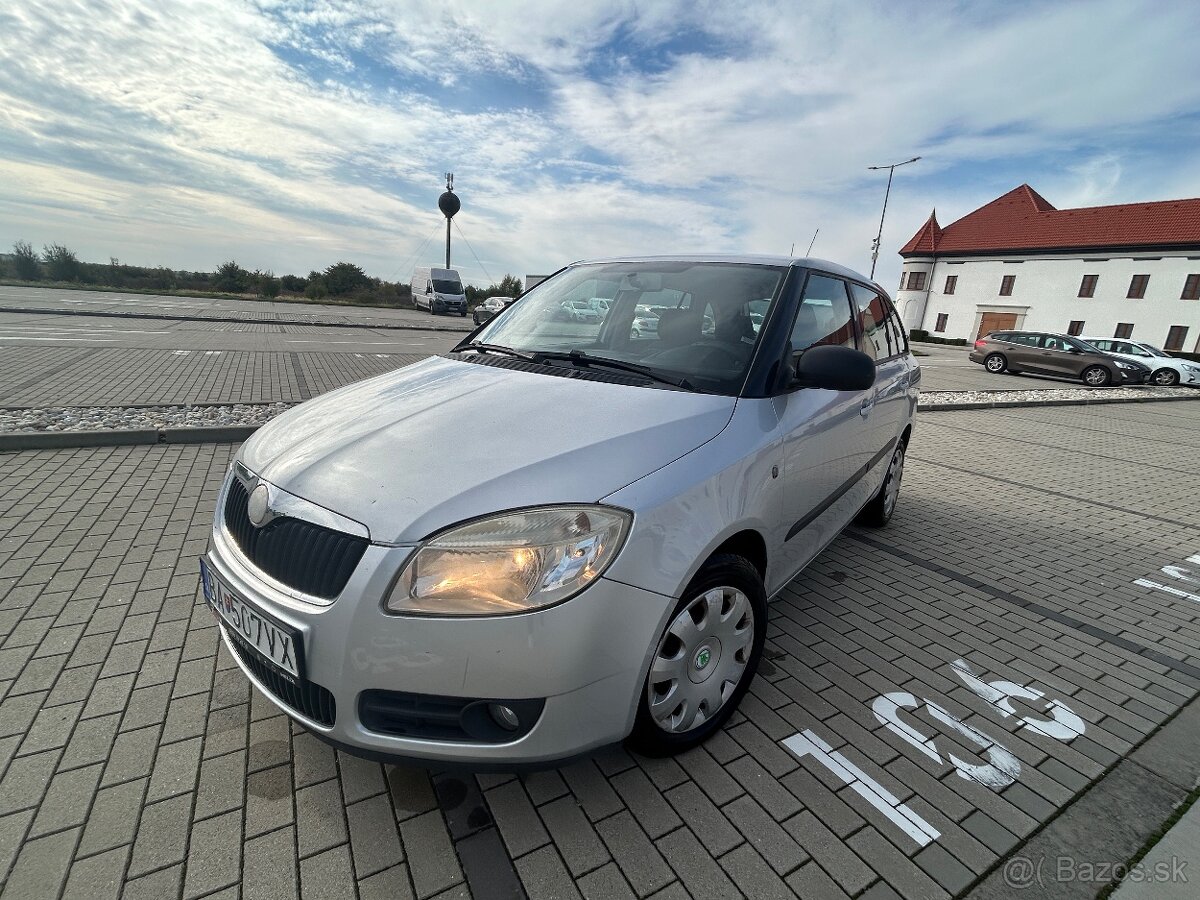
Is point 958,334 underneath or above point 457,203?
underneath

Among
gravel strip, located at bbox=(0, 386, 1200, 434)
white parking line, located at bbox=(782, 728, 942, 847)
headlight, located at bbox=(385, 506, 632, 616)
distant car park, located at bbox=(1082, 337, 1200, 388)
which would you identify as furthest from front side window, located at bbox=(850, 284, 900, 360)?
distant car park, located at bbox=(1082, 337, 1200, 388)

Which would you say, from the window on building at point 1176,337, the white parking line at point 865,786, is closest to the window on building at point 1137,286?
the window on building at point 1176,337

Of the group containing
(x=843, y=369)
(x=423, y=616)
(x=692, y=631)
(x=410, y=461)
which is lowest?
(x=692, y=631)

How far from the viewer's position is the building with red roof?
118 feet

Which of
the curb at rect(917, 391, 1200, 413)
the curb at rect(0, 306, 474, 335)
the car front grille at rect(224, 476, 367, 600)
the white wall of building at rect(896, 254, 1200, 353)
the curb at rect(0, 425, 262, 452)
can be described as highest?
the white wall of building at rect(896, 254, 1200, 353)

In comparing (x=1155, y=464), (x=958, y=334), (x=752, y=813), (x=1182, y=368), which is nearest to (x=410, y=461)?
(x=752, y=813)

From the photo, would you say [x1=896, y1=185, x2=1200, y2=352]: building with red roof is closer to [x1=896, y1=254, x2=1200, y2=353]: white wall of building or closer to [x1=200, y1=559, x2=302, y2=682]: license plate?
[x1=896, y1=254, x2=1200, y2=353]: white wall of building

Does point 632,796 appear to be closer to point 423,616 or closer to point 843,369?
point 423,616

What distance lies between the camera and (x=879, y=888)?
5.56 ft

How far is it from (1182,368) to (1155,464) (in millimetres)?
17552

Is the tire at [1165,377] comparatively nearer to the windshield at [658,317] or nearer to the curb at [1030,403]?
the curb at [1030,403]

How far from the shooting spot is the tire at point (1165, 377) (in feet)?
65.5

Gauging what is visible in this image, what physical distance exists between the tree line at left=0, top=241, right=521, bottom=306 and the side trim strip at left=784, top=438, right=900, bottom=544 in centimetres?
2884

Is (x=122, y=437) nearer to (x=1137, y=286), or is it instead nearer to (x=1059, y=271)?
(x=1137, y=286)
